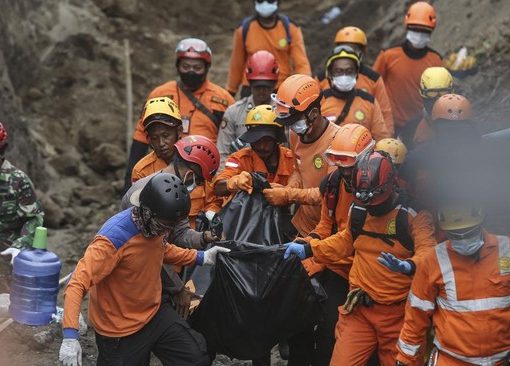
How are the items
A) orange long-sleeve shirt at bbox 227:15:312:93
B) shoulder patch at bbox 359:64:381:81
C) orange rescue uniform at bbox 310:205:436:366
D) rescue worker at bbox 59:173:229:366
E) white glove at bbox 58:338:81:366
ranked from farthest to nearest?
orange long-sleeve shirt at bbox 227:15:312:93
shoulder patch at bbox 359:64:381:81
orange rescue uniform at bbox 310:205:436:366
rescue worker at bbox 59:173:229:366
white glove at bbox 58:338:81:366

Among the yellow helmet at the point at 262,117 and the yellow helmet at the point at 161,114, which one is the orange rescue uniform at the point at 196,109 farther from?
the yellow helmet at the point at 262,117

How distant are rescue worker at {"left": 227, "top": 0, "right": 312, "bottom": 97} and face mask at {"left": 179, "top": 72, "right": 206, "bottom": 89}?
1.17 meters

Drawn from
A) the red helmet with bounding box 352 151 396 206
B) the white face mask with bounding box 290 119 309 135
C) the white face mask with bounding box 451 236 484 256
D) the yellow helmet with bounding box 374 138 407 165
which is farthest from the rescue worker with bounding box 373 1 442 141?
the white face mask with bounding box 451 236 484 256

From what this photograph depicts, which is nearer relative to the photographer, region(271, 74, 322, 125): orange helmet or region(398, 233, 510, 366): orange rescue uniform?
region(398, 233, 510, 366): orange rescue uniform

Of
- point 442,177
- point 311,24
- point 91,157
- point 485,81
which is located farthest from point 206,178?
point 311,24

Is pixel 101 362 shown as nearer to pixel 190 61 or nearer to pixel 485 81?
pixel 190 61

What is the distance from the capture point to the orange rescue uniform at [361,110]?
27.6 ft

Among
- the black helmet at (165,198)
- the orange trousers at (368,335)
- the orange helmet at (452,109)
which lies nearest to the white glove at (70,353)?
the black helmet at (165,198)

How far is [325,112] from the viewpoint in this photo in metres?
8.46

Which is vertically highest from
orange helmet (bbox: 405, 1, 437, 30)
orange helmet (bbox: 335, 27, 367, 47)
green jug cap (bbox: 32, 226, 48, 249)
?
orange helmet (bbox: 405, 1, 437, 30)

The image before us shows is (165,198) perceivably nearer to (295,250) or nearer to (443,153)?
(295,250)

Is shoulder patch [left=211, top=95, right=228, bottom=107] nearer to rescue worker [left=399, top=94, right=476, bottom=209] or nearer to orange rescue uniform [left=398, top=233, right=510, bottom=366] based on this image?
rescue worker [left=399, top=94, right=476, bottom=209]

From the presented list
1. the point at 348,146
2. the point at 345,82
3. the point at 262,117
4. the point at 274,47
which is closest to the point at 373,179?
the point at 348,146

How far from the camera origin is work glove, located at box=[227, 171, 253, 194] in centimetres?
731
